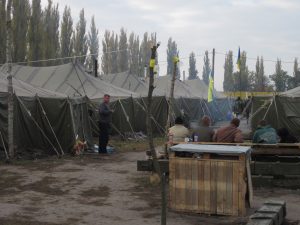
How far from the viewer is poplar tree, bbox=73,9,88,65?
169 feet

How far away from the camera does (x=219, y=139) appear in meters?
10.9

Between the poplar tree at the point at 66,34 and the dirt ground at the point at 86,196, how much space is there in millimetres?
35764

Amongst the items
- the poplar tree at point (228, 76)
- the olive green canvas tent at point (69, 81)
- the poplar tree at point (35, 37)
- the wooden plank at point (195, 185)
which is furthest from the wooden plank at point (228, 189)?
the poplar tree at point (228, 76)

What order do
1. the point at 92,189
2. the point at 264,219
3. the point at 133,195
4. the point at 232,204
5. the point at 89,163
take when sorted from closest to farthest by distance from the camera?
the point at 264,219, the point at 232,204, the point at 133,195, the point at 92,189, the point at 89,163

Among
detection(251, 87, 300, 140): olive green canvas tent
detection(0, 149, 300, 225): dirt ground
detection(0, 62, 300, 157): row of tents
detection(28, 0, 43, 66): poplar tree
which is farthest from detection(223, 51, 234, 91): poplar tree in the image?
detection(0, 149, 300, 225): dirt ground

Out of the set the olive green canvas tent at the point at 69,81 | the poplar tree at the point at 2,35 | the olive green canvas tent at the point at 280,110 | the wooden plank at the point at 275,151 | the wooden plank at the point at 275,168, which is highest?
the poplar tree at the point at 2,35

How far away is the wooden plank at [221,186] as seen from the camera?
→ 785cm

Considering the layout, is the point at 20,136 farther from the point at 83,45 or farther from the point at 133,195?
the point at 83,45

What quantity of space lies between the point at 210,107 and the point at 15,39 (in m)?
14.9

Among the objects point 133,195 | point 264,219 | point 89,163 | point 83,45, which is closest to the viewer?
point 264,219

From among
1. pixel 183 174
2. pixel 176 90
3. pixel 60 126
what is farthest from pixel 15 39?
pixel 183 174

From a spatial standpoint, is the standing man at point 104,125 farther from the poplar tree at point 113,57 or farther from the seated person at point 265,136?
the poplar tree at point 113,57

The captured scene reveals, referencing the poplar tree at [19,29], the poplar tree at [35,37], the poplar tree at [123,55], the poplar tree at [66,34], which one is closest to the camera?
the poplar tree at [19,29]

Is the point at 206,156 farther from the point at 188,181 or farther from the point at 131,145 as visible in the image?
the point at 131,145
